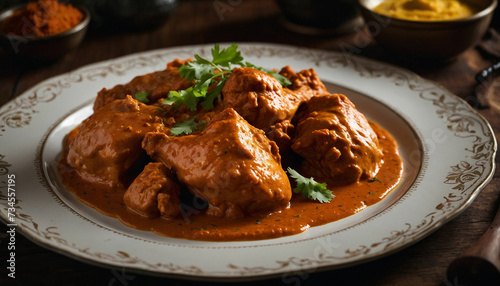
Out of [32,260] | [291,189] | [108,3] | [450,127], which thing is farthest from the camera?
[108,3]

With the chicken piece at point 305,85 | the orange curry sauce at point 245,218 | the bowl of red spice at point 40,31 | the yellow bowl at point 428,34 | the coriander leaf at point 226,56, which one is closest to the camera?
the orange curry sauce at point 245,218

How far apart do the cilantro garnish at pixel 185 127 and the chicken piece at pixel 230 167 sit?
0.46ft

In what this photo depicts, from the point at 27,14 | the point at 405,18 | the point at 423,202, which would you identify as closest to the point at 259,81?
the point at 423,202

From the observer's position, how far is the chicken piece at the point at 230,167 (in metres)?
3.62

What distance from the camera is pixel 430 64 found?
6250 mm

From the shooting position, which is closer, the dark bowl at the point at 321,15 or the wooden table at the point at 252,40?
the wooden table at the point at 252,40

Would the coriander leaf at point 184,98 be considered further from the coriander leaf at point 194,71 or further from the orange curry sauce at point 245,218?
the orange curry sauce at point 245,218

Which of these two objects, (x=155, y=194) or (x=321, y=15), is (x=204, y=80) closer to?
(x=155, y=194)

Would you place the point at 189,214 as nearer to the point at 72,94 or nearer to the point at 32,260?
the point at 32,260

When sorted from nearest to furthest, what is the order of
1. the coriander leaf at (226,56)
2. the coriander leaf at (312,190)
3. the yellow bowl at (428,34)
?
1. the coriander leaf at (312,190)
2. the coriander leaf at (226,56)
3. the yellow bowl at (428,34)

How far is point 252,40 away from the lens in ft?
22.7

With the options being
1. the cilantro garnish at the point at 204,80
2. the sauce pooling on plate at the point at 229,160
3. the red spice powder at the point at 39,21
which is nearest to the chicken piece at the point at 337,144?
the sauce pooling on plate at the point at 229,160

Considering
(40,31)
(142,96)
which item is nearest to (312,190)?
(142,96)

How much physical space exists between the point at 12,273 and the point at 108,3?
13.9 ft
